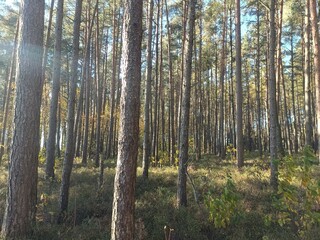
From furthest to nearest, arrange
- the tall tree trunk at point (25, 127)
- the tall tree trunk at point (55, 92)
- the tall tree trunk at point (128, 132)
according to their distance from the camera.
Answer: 1. the tall tree trunk at point (55, 92)
2. the tall tree trunk at point (25, 127)
3. the tall tree trunk at point (128, 132)

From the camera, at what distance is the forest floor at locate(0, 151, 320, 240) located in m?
5.78

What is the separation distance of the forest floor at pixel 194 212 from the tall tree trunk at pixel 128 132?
0.95 metres

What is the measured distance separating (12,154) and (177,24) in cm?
1696

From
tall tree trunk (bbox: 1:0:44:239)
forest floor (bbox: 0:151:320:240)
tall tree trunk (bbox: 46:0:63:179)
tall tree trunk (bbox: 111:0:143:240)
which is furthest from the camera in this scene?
tall tree trunk (bbox: 46:0:63:179)

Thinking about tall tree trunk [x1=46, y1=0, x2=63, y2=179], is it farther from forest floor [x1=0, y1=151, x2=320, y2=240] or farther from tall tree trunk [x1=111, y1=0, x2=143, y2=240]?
tall tree trunk [x1=111, y1=0, x2=143, y2=240]

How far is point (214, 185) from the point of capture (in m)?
10.0

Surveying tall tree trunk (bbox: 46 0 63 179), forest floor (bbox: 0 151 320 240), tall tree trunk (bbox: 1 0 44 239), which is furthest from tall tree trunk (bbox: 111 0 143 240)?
tall tree trunk (bbox: 46 0 63 179)

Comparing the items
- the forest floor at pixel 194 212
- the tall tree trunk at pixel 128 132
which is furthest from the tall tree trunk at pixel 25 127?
the tall tree trunk at pixel 128 132

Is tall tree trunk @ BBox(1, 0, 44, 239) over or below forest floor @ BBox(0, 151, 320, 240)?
over

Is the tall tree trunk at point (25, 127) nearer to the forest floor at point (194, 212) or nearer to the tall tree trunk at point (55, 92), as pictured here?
the forest floor at point (194, 212)

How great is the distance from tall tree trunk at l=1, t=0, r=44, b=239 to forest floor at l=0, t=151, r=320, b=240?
2.05ft

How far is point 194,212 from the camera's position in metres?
7.86

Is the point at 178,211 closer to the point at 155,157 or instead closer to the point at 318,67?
the point at 318,67

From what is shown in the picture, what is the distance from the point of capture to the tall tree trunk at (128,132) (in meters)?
4.40
